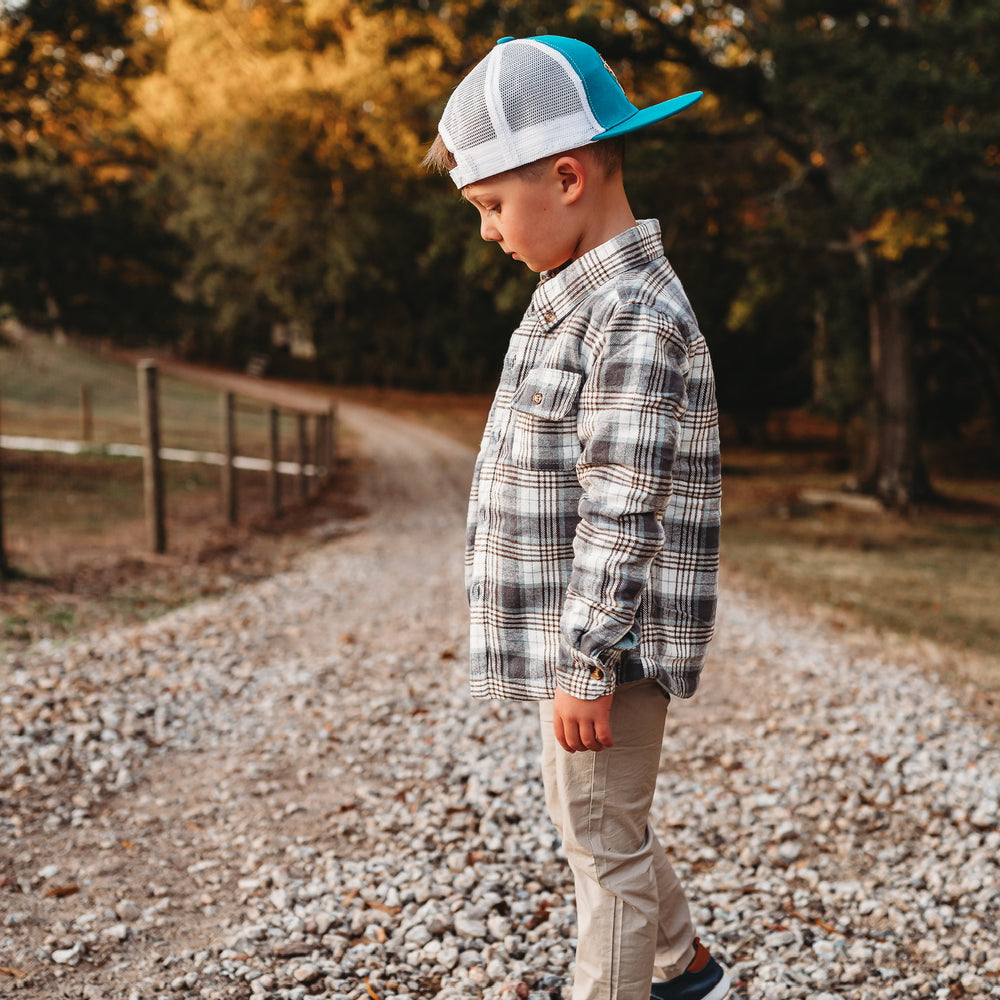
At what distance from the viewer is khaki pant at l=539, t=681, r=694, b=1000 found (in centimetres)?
183

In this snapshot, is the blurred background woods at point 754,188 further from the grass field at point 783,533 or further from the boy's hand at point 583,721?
the boy's hand at point 583,721

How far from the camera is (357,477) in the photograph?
1565 centimetres

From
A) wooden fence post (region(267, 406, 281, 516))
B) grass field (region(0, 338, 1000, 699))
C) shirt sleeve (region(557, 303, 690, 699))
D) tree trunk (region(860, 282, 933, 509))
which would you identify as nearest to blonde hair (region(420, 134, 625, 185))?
shirt sleeve (region(557, 303, 690, 699))

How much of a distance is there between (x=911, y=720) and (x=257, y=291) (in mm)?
32290

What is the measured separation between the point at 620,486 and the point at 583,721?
0.42 m

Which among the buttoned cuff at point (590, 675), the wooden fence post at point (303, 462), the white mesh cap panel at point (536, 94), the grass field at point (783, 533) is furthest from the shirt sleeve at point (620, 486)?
the wooden fence post at point (303, 462)

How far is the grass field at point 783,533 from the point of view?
23.6 feet

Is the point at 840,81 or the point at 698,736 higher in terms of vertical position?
the point at 840,81

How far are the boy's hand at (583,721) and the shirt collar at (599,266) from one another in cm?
72

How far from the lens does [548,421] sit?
5.72ft

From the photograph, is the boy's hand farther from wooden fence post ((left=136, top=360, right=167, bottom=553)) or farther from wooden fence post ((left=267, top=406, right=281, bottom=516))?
wooden fence post ((left=267, top=406, right=281, bottom=516))

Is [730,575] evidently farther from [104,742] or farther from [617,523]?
[617,523]

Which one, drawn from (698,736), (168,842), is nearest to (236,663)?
(168,842)

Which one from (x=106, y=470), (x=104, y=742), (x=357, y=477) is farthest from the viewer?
(x=357, y=477)
